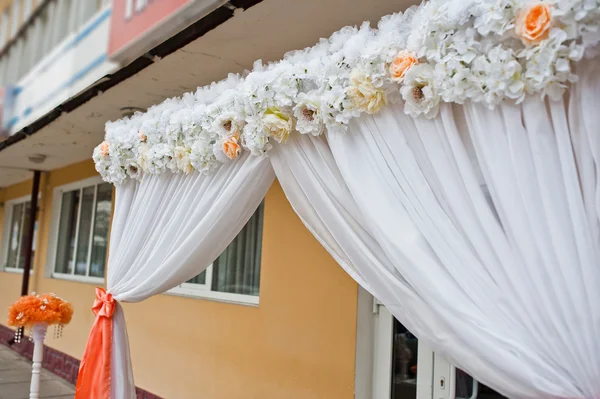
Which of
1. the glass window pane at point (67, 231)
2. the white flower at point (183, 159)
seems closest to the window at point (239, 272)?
the white flower at point (183, 159)

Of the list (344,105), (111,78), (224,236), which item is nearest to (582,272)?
(344,105)

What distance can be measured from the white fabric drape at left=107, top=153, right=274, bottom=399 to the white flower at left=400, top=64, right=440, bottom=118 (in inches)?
33.2

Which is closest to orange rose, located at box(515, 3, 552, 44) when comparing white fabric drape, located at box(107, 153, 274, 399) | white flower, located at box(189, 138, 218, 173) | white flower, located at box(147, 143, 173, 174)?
white fabric drape, located at box(107, 153, 274, 399)

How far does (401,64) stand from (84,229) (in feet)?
20.1

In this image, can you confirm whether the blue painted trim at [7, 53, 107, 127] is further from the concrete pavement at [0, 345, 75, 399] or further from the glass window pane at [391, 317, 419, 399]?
the concrete pavement at [0, 345, 75, 399]

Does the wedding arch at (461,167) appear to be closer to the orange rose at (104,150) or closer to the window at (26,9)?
the orange rose at (104,150)

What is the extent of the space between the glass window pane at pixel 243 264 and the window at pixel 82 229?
7.81 ft

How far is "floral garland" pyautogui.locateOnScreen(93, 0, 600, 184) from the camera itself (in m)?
1.53

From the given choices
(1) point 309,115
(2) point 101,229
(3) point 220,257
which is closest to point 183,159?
(1) point 309,115

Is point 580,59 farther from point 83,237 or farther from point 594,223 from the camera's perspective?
point 83,237

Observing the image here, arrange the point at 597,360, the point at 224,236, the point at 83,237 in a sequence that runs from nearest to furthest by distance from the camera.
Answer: the point at 597,360 → the point at 224,236 → the point at 83,237

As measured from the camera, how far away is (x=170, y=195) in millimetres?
3107

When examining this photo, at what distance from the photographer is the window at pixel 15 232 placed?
902 cm

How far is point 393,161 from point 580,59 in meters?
0.67
